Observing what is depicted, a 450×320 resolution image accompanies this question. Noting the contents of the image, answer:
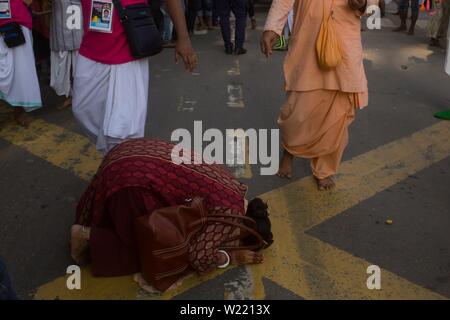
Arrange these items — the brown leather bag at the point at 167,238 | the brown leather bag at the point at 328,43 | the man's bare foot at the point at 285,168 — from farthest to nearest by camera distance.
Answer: the man's bare foot at the point at 285,168
the brown leather bag at the point at 328,43
the brown leather bag at the point at 167,238

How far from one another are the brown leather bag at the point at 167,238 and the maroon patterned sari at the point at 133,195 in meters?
0.09

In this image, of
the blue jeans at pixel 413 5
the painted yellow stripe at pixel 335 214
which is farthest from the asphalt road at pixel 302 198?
the blue jeans at pixel 413 5

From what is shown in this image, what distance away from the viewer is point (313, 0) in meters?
3.36

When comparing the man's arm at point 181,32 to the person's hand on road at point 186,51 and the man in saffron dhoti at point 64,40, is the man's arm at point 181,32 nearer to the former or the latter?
the person's hand on road at point 186,51

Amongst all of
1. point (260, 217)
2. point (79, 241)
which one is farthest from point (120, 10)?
point (260, 217)

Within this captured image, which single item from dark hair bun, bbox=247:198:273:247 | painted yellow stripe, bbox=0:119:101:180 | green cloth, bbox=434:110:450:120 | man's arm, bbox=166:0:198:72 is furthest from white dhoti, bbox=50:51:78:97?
green cloth, bbox=434:110:450:120

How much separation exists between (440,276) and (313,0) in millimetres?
1840

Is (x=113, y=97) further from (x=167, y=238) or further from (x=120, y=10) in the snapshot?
(x=167, y=238)

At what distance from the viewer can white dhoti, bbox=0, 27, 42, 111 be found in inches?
180

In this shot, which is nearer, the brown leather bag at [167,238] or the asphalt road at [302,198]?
the brown leather bag at [167,238]

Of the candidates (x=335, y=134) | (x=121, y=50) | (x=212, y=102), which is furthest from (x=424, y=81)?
(x=121, y=50)

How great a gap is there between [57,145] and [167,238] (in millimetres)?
2389

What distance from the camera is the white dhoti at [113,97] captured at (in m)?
3.08

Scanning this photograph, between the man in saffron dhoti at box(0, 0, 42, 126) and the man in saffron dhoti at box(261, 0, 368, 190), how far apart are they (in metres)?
2.32
